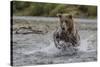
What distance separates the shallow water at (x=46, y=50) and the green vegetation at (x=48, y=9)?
27 cm

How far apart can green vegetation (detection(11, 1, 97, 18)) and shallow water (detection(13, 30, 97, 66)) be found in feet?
0.88

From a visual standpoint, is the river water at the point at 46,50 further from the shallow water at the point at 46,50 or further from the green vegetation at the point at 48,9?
the green vegetation at the point at 48,9

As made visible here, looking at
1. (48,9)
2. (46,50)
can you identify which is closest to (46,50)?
(46,50)

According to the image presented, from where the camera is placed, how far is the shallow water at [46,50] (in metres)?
2.44

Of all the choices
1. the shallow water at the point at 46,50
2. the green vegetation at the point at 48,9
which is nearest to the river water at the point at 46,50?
the shallow water at the point at 46,50

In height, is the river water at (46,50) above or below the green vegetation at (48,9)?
below

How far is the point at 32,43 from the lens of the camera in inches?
98.8

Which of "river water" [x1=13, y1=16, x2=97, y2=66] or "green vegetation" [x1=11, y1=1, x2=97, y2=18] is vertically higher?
"green vegetation" [x1=11, y1=1, x2=97, y2=18]

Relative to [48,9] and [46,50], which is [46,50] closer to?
[46,50]

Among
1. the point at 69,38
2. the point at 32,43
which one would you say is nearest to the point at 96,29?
the point at 69,38

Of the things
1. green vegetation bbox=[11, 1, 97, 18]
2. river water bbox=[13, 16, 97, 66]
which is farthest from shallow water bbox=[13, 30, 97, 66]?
green vegetation bbox=[11, 1, 97, 18]

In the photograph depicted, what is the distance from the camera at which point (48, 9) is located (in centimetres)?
260

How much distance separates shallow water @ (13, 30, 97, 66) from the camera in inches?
96.0

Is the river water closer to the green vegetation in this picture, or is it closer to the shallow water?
the shallow water
